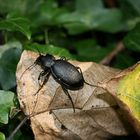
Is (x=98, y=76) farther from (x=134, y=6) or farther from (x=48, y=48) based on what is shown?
(x=134, y=6)

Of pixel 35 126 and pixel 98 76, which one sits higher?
pixel 98 76

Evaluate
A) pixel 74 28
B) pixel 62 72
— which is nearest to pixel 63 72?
pixel 62 72

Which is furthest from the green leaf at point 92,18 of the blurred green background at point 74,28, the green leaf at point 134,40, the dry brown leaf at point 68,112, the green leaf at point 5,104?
the green leaf at point 5,104

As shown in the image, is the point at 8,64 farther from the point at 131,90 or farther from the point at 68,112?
the point at 131,90

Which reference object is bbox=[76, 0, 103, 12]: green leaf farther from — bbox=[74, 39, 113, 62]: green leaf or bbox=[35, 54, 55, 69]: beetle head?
bbox=[35, 54, 55, 69]: beetle head

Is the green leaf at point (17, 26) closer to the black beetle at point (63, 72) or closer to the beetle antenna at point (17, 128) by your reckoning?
the black beetle at point (63, 72)

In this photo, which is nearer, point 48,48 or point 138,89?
point 138,89

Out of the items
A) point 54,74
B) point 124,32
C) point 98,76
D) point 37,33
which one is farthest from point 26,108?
point 124,32
